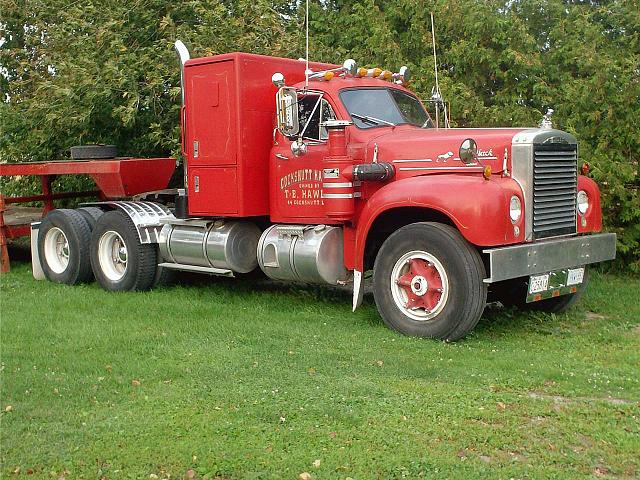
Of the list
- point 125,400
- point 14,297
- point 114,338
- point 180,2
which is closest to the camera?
point 125,400

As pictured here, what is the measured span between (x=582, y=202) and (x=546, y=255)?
1187 mm

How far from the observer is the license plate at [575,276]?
25.2ft

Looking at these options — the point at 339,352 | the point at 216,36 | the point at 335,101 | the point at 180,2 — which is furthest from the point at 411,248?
the point at 180,2

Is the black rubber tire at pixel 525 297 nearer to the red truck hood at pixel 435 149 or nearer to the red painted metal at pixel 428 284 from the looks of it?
the red painted metal at pixel 428 284

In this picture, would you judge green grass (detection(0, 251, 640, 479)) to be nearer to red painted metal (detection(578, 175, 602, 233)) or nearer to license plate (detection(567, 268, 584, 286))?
license plate (detection(567, 268, 584, 286))

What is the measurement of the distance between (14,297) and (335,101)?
441cm

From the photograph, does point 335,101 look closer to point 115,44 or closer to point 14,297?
point 14,297

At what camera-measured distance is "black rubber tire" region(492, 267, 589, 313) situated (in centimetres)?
836

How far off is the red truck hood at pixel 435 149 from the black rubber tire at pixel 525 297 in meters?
1.49

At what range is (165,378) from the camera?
6.13m

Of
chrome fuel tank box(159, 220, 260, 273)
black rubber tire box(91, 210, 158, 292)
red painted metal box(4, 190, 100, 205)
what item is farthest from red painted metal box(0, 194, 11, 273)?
chrome fuel tank box(159, 220, 260, 273)

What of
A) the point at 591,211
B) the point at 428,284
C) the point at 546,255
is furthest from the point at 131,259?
the point at 591,211

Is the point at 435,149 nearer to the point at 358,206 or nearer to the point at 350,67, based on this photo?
the point at 358,206

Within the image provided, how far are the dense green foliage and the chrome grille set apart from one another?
2.58m
